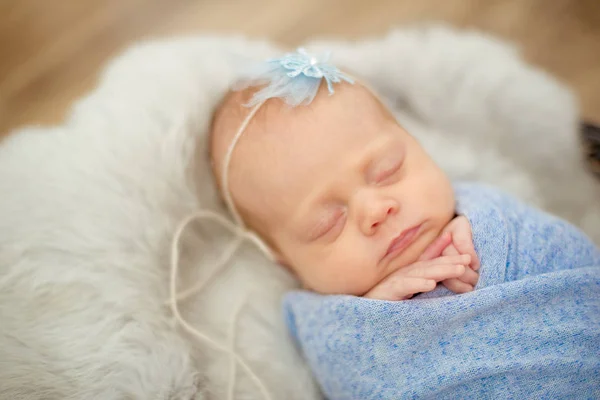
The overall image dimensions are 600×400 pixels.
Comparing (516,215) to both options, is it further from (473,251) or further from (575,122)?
(575,122)

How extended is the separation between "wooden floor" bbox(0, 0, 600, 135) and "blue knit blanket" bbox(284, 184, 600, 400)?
3.19 feet

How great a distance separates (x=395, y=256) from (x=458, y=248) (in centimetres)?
12

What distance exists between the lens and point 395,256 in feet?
3.13

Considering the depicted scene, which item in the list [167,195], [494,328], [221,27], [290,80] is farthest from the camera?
[221,27]

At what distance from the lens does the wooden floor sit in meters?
1.71

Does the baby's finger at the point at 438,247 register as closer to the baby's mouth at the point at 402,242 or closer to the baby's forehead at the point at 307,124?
the baby's mouth at the point at 402,242

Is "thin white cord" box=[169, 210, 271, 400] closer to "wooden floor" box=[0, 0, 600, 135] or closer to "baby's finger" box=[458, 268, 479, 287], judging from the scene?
"baby's finger" box=[458, 268, 479, 287]

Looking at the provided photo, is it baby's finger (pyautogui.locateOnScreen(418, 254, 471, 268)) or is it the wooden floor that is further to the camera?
the wooden floor

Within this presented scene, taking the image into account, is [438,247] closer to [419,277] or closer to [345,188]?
[419,277]

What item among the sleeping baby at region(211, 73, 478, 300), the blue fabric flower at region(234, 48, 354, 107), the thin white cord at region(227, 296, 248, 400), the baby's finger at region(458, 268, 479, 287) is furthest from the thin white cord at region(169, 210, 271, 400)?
the baby's finger at region(458, 268, 479, 287)

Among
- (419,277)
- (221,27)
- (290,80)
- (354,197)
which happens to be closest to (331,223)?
(354,197)

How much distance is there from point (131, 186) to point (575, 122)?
1.11 meters

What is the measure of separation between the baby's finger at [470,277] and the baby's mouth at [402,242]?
11cm

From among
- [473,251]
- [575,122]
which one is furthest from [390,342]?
[575,122]
